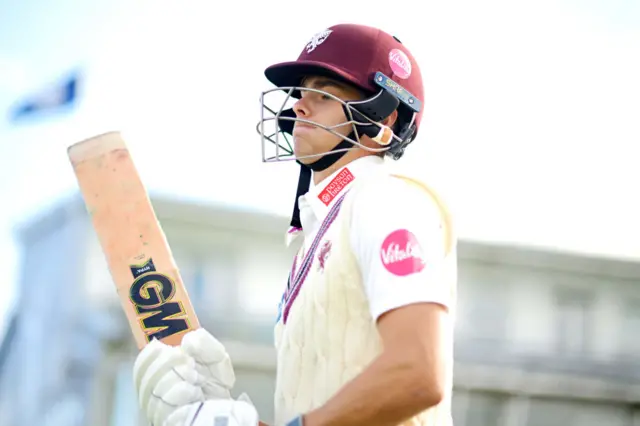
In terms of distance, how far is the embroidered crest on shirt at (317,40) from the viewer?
7.47 feet

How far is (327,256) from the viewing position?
1878 millimetres

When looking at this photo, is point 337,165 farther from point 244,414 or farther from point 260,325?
point 260,325

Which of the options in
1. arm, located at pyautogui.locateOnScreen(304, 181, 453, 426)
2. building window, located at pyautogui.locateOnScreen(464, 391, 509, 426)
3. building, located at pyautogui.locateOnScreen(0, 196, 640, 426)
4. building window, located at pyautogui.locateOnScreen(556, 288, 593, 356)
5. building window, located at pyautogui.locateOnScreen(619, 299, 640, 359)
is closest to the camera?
arm, located at pyautogui.locateOnScreen(304, 181, 453, 426)

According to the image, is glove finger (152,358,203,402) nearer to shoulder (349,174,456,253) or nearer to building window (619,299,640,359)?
shoulder (349,174,456,253)

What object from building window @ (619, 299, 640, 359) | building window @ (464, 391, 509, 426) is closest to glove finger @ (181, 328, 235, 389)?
building window @ (464, 391, 509, 426)

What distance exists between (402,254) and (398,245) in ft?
0.06

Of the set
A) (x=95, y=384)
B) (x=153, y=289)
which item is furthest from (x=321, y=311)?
(x=95, y=384)

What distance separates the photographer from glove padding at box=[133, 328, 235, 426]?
190cm

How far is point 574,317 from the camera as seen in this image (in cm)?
702

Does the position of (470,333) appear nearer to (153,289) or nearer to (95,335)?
(95,335)

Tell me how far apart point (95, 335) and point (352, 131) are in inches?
159

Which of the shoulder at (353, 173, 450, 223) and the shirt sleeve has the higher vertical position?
the shoulder at (353, 173, 450, 223)

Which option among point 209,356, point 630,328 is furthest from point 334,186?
point 630,328

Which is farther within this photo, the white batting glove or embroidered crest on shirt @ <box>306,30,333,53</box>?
embroidered crest on shirt @ <box>306,30,333,53</box>
